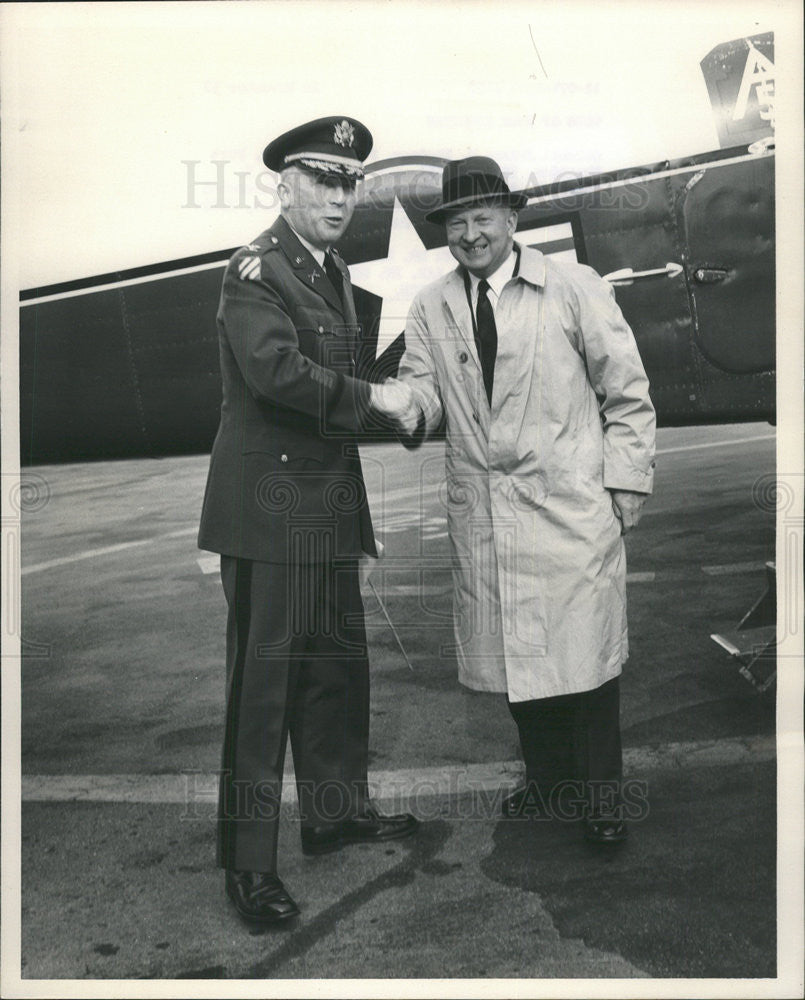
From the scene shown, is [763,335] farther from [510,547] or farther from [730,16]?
[510,547]

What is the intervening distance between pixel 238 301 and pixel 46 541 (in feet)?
3.76

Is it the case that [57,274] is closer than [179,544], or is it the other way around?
[57,274]

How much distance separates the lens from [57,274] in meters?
3.38

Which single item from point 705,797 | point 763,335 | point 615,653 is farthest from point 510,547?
point 763,335

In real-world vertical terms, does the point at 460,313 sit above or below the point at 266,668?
above

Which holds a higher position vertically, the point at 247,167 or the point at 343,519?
the point at 247,167

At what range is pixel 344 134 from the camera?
3066mm

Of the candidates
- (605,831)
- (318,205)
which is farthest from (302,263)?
(605,831)

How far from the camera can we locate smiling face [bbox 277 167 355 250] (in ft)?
9.85

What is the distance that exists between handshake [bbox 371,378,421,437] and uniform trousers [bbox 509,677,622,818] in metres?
0.98

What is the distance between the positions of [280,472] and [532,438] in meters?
0.78

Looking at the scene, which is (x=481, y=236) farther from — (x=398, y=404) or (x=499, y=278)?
(x=398, y=404)

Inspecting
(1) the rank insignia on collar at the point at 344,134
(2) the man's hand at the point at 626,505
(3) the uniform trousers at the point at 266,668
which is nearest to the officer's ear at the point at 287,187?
(1) the rank insignia on collar at the point at 344,134

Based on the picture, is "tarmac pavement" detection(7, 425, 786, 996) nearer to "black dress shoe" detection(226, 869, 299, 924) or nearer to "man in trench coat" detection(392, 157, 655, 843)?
"black dress shoe" detection(226, 869, 299, 924)
